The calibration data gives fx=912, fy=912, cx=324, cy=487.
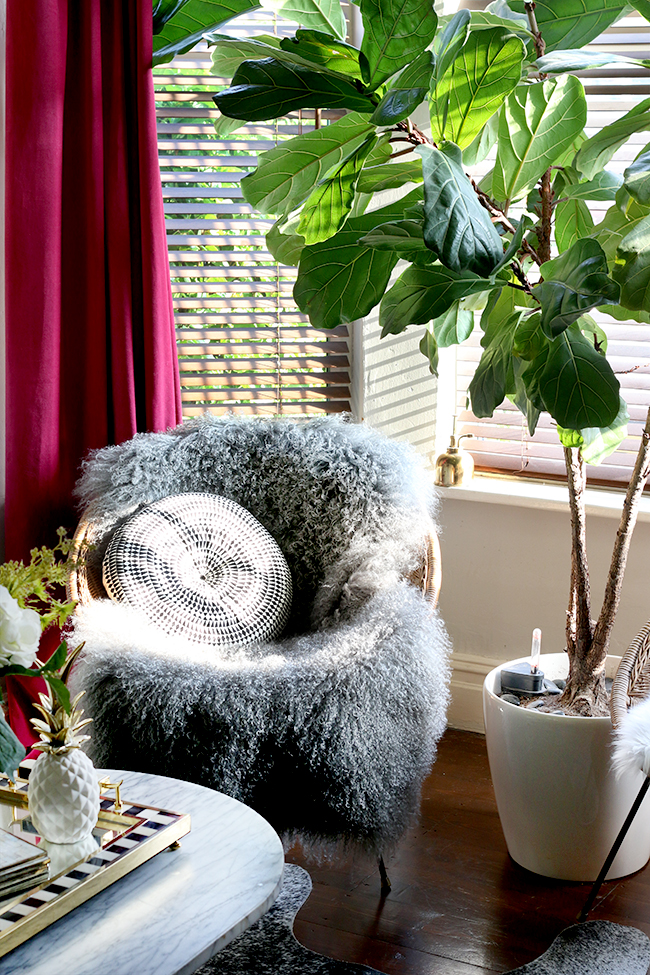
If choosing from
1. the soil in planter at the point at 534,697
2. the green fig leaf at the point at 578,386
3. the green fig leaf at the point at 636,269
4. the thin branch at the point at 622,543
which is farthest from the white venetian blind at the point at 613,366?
the green fig leaf at the point at 636,269

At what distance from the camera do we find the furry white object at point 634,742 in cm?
146

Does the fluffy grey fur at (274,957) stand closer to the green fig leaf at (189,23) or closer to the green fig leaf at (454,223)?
the green fig leaf at (454,223)

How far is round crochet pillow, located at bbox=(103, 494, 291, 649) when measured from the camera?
5.89 feet

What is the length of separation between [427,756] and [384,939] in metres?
→ 0.34

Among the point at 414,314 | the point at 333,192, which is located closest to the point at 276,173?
the point at 333,192

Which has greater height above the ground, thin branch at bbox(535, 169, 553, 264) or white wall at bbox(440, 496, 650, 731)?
thin branch at bbox(535, 169, 553, 264)

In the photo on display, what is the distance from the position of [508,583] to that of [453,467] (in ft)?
1.17

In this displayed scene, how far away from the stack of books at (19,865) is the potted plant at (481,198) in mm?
863

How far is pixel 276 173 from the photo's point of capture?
4.68 ft

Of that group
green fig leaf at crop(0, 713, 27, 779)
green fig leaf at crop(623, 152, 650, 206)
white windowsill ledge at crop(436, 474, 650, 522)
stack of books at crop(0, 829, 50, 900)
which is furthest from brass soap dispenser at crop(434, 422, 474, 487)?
green fig leaf at crop(0, 713, 27, 779)

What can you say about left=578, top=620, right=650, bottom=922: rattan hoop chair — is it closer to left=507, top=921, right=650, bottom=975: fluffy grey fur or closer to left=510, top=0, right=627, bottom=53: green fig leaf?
left=507, top=921, right=650, bottom=975: fluffy grey fur

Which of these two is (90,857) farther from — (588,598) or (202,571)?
(588,598)

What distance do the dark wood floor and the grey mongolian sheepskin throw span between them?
0.23 metres

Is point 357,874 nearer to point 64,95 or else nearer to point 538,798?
point 538,798
